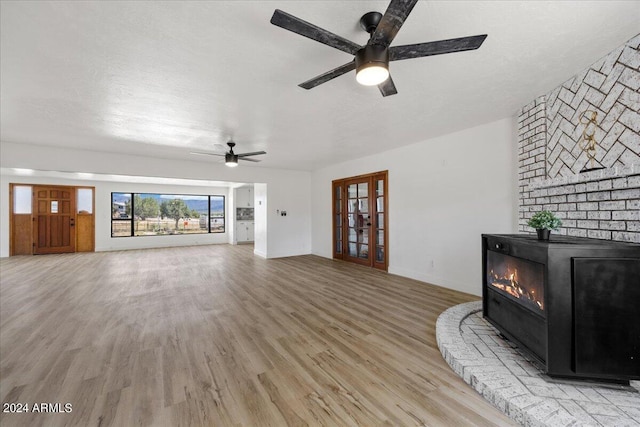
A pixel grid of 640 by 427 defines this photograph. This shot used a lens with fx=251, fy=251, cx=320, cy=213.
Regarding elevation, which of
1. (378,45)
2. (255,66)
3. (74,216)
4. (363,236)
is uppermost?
(255,66)

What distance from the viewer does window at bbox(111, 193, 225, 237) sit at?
360 inches

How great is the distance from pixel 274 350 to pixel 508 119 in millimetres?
4177

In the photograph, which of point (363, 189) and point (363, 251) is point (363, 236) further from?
point (363, 189)

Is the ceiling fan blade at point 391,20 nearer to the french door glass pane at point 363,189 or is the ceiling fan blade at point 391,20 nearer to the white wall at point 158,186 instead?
the french door glass pane at point 363,189

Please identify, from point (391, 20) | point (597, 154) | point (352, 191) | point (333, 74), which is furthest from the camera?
point (352, 191)

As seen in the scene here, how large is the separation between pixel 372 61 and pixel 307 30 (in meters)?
0.46

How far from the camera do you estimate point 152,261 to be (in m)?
6.94

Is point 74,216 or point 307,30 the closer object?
point 307,30

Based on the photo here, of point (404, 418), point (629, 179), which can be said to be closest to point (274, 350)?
point (404, 418)

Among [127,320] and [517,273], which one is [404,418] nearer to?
[517,273]

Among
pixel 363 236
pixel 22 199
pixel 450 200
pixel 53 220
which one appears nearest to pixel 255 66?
pixel 450 200

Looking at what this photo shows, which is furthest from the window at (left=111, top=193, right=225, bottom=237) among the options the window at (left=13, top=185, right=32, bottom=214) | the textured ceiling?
the textured ceiling

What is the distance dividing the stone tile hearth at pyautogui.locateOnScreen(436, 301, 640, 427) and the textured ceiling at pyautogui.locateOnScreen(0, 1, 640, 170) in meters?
2.49

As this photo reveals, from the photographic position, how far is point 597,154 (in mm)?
2244
